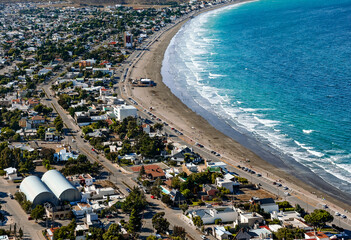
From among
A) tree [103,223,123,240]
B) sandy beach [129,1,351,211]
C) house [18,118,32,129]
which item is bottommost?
sandy beach [129,1,351,211]

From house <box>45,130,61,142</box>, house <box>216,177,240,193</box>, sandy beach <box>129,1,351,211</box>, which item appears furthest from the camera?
house <box>45,130,61,142</box>

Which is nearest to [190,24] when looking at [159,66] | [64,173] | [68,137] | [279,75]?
[159,66]

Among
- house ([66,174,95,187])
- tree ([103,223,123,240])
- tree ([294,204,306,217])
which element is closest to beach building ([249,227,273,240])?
tree ([294,204,306,217])

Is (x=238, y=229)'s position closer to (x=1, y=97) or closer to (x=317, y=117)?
(x=317, y=117)

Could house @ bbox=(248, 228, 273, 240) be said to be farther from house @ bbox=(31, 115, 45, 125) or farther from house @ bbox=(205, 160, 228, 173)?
house @ bbox=(31, 115, 45, 125)

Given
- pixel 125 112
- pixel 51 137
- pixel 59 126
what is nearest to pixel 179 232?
pixel 51 137

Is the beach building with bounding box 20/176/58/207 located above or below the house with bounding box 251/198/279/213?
above
